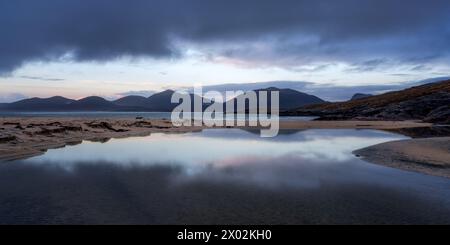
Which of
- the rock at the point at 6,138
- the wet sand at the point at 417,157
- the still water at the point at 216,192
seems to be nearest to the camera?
the still water at the point at 216,192

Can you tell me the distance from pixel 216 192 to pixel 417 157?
1315 centimetres

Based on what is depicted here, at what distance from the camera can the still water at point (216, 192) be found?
894 cm

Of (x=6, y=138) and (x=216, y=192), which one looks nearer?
(x=216, y=192)

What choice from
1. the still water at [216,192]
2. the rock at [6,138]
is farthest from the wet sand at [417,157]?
the rock at [6,138]

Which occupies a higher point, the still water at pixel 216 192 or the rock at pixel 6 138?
the rock at pixel 6 138

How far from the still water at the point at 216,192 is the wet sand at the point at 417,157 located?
45.4 inches

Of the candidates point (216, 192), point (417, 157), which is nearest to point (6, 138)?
point (216, 192)

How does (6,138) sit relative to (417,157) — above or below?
above

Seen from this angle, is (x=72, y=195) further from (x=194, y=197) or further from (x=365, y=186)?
(x=365, y=186)

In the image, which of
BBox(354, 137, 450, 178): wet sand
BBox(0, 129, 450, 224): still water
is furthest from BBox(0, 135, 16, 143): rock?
BBox(354, 137, 450, 178): wet sand

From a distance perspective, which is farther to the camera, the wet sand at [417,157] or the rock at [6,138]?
the rock at [6,138]

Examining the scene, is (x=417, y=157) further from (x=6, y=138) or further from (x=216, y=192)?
(x=6, y=138)

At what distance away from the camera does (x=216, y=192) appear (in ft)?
37.7

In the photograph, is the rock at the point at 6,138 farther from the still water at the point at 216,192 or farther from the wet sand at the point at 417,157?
the wet sand at the point at 417,157
